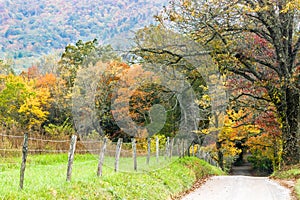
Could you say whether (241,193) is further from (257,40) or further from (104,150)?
(257,40)

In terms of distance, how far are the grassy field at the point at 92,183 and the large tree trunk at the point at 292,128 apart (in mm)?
5678

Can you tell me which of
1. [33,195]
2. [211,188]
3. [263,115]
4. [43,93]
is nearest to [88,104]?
[211,188]

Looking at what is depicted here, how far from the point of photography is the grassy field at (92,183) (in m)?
7.45

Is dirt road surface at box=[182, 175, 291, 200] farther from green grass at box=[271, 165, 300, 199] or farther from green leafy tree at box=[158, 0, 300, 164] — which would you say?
green leafy tree at box=[158, 0, 300, 164]

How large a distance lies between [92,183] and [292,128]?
44.2 ft

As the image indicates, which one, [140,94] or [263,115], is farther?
[263,115]

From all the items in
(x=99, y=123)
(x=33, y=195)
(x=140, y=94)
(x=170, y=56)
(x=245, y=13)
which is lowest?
(x=33, y=195)

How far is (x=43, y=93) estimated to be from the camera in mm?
40500

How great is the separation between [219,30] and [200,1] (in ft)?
5.27

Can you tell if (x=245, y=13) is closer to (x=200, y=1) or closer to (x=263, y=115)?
(x=200, y=1)

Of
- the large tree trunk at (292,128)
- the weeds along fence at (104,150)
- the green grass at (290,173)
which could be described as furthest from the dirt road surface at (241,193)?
the large tree trunk at (292,128)

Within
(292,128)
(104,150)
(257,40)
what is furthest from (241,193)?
(257,40)

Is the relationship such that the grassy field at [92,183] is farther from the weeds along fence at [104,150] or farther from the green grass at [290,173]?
the green grass at [290,173]

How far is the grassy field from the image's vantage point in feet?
24.4
